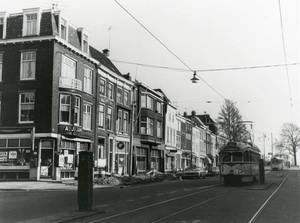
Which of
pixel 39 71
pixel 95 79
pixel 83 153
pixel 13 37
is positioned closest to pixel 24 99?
pixel 39 71

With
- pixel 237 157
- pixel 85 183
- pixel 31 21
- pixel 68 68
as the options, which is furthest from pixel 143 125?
pixel 85 183

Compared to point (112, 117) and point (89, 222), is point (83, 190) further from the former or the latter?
point (112, 117)

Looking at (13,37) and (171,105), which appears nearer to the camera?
(13,37)

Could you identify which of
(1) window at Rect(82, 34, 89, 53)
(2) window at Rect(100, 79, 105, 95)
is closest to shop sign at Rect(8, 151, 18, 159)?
(2) window at Rect(100, 79, 105, 95)

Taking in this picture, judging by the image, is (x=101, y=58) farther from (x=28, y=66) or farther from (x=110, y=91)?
(x=28, y=66)

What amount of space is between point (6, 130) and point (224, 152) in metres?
17.0

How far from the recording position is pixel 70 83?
3062 cm

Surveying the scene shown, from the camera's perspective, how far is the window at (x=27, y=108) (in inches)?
1145

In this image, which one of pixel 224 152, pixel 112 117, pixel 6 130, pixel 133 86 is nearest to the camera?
pixel 224 152

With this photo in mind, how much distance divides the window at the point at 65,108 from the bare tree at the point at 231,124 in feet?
136

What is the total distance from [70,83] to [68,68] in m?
1.57

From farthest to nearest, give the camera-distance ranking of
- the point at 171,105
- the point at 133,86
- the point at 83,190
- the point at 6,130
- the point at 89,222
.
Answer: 1. the point at 171,105
2. the point at 133,86
3. the point at 6,130
4. the point at 83,190
5. the point at 89,222

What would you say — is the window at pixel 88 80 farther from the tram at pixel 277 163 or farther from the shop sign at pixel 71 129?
the tram at pixel 277 163

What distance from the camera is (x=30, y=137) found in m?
28.6
